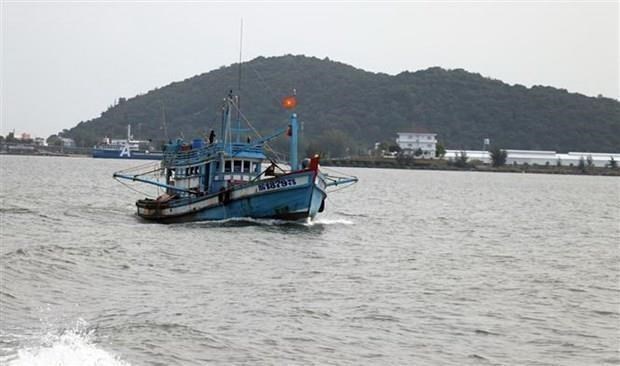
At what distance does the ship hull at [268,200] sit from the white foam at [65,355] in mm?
25366

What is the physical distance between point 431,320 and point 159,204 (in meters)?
28.2

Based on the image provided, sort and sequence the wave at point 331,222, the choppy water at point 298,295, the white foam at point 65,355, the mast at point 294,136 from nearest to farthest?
the white foam at point 65,355 → the choppy water at point 298,295 → the mast at point 294,136 → the wave at point 331,222

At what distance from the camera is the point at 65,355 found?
60.1 ft

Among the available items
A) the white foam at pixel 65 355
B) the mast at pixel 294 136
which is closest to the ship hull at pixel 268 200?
the mast at pixel 294 136

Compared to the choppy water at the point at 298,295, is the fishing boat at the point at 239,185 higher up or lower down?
higher up

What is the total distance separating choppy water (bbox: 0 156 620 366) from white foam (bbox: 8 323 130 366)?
40 millimetres

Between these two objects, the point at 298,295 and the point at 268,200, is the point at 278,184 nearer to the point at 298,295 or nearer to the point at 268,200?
the point at 268,200

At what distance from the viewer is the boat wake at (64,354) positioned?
1797 centimetres

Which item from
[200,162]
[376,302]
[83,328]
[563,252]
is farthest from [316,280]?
[200,162]

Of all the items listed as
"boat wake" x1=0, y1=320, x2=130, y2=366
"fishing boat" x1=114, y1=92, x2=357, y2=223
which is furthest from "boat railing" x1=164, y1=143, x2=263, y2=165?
"boat wake" x1=0, y1=320, x2=130, y2=366

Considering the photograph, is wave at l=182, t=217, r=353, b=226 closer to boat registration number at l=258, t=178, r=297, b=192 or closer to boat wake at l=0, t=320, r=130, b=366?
boat registration number at l=258, t=178, r=297, b=192

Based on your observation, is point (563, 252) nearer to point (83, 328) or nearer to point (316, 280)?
point (316, 280)

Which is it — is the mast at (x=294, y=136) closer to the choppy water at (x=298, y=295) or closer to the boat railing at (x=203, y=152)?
the boat railing at (x=203, y=152)

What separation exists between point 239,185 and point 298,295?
19.4m
